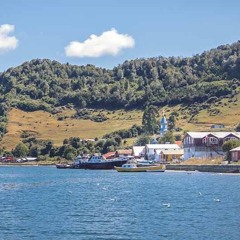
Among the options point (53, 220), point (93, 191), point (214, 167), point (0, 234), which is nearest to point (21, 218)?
point (53, 220)

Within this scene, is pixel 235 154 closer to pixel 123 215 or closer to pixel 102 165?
pixel 102 165

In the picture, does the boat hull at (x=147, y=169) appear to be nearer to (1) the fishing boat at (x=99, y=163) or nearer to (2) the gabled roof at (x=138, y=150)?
(1) the fishing boat at (x=99, y=163)

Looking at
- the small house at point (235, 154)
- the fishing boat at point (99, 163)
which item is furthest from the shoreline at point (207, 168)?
the fishing boat at point (99, 163)

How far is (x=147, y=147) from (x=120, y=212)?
4971 inches

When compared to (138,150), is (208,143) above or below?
above

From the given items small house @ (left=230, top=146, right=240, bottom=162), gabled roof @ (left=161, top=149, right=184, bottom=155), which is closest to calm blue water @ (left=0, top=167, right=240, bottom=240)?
small house @ (left=230, top=146, right=240, bottom=162)

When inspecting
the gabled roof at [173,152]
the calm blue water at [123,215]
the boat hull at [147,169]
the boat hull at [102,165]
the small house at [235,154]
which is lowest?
the calm blue water at [123,215]

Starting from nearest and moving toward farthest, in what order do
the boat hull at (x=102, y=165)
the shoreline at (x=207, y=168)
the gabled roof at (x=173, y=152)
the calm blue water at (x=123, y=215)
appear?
1. the calm blue water at (x=123, y=215)
2. the shoreline at (x=207, y=168)
3. the gabled roof at (x=173, y=152)
4. the boat hull at (x=102, y=165)

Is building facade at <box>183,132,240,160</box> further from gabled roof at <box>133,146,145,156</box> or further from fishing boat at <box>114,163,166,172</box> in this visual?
gabled roof at <box>133,146,145,156</box>

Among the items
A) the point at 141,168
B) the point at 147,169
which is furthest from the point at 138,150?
the point at 147,169

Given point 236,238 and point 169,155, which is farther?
point 169,155

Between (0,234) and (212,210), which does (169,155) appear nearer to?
(212,210)

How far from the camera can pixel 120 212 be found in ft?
178

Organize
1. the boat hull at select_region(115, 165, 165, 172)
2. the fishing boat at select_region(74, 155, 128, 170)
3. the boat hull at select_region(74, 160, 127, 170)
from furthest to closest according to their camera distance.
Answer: the fishing boat at select_region(74, 155, 128, 170)
the boat hull at select_region(74, 160, 127, 170)
the boat hull at select_region(115, 165, 165, 172)
